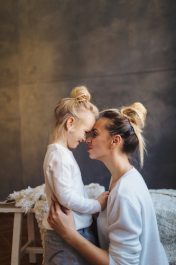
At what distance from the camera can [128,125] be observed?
136 centimetres

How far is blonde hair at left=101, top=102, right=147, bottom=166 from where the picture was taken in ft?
4.44

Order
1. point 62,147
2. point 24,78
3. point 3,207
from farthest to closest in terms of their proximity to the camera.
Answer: point 24,78, point 3,207, point 62,147

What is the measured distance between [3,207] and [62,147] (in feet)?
4.05

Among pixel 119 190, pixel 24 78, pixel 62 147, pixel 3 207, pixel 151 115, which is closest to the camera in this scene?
pixel 119 190

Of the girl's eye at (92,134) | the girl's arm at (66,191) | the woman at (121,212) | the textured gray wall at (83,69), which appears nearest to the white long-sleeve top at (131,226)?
the woman at (121,212)

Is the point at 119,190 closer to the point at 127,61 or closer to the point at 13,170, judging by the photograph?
the point at 127,61

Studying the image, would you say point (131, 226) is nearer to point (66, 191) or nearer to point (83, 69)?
point (66, 191)

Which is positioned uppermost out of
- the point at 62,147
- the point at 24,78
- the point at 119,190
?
the point at 24,78

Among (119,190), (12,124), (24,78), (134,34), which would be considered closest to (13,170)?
(12,124)

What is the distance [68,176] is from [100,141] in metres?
0.20

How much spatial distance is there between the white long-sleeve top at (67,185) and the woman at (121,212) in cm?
5

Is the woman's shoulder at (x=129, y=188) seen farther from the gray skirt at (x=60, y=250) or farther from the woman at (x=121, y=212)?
the gray skirt at (x=60, y=250)

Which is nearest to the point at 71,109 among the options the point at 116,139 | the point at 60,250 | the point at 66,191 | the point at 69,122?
the point at 69,122

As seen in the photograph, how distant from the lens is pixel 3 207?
2.45 m
